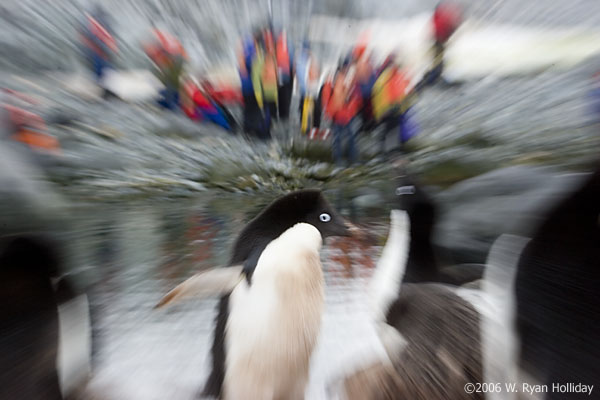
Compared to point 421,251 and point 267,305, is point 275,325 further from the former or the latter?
point 421,251

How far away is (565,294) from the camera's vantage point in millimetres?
253

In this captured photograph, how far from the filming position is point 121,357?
348 millimetres

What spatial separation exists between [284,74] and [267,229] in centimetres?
24

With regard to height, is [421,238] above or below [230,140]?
below

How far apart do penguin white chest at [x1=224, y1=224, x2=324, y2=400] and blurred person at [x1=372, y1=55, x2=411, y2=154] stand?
257 mm

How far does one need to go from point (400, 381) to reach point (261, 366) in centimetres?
15

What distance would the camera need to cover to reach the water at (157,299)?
33cm

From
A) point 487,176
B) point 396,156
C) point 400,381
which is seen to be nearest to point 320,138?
point 396,156

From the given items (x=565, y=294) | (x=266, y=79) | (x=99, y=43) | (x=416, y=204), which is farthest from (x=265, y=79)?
Result: (x=565, y=294)

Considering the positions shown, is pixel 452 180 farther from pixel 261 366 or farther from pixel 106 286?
pixel 106 286

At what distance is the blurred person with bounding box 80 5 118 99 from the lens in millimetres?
351

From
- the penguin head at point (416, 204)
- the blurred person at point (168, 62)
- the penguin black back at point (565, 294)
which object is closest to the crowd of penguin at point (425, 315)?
the penguin black back at point (565, 294)

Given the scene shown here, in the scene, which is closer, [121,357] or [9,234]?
Result: [9,234]

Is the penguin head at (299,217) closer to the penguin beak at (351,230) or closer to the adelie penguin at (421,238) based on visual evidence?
the penguin beak at (351,230)
